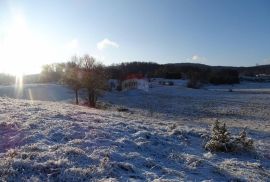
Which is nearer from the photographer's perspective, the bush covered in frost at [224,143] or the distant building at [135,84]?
the bush covered in frost at [224,143]

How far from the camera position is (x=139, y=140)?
1362 centimetres

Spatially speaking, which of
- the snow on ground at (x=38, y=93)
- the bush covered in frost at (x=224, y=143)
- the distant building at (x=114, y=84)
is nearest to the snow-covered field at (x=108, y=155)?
the bush covered in frost at (x=224, y=143)

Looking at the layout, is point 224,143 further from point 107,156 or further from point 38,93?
point 38,93

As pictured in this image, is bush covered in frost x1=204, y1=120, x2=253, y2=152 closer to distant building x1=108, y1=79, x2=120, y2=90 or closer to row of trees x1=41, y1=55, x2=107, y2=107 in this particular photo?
row of trees x1=41, y1=55, x2=107, y2=107

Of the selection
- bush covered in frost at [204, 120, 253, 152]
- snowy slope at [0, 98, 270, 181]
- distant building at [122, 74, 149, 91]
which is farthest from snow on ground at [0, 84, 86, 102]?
bush covered in frost at [204, 120, 253, 152]

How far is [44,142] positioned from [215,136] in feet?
20.6

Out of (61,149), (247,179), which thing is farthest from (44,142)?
(247,179)

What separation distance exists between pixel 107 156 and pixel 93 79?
39.8m

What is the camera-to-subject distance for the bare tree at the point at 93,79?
50.3 metres

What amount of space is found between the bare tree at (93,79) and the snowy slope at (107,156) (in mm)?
34150

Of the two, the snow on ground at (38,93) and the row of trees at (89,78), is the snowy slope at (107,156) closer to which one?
the row of trees at (89,78)

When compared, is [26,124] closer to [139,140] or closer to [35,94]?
[139,140]

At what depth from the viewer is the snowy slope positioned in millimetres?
9312

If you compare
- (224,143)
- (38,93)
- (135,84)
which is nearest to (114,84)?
(135,84)
